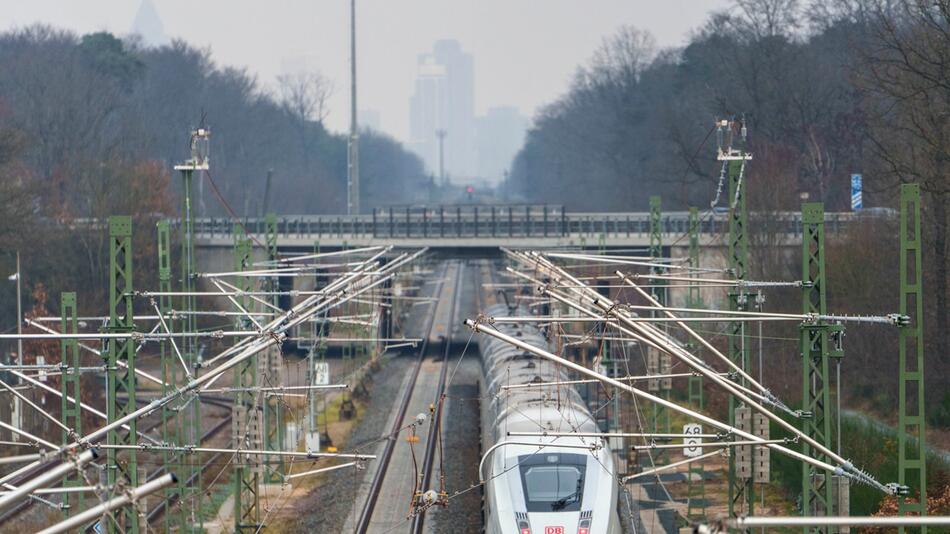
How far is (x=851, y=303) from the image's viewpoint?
1599 inches

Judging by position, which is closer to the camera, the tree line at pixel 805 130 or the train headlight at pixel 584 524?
the train headlight at pixel 584 524

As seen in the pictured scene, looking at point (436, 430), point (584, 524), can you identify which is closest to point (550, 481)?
point (584, 524)

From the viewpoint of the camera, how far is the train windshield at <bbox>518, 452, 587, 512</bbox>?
19.2m

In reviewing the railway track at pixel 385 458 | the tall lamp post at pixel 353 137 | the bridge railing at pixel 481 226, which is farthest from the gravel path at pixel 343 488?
the tall lamp post at pixel 353 137

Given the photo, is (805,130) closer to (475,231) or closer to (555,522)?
(475,231)

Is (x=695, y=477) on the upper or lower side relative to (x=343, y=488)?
lower

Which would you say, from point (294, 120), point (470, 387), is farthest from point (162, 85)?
point (470, 387)

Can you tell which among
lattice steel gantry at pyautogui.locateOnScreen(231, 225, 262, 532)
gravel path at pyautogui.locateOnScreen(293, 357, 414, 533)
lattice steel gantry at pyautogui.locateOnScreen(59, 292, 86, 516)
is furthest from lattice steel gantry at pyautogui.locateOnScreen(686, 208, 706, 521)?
lattice steel gantry at pyautogui.locateOnScreen(59, 292, 86, 516)

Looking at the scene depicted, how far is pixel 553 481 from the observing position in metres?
19.6

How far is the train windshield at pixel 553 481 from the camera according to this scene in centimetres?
1923

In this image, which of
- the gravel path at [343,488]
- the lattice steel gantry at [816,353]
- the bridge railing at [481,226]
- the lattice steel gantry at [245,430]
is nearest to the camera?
the lattice steel gantry at [816,353]

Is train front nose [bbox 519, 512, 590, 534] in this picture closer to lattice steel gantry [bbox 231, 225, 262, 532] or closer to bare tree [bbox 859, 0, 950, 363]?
lattice steel gantry [bbox 231, 225, 262, 532]

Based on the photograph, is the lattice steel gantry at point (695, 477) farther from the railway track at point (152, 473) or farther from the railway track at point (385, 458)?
the railway track at point (152, 473)

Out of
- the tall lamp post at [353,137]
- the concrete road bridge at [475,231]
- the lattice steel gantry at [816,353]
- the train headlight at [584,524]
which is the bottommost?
the train headlight at [584,524]
